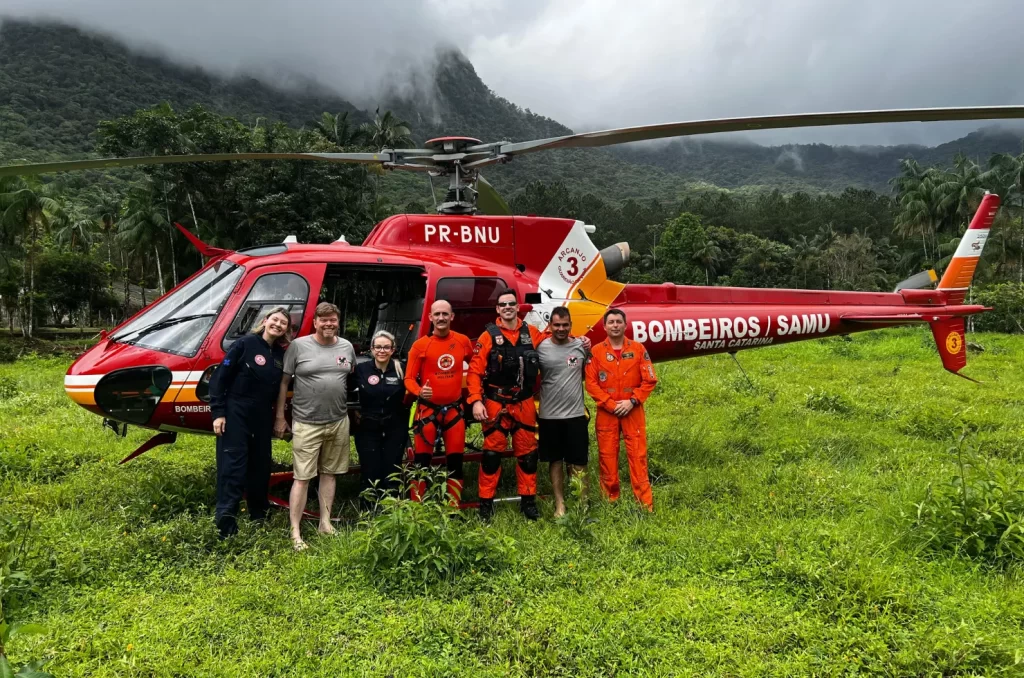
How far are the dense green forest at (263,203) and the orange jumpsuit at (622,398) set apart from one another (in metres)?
21.3

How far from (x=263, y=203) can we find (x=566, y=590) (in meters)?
23.8

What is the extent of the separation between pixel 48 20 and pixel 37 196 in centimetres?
12078

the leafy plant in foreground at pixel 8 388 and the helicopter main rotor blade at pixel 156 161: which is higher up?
the helicopter main rotor blade at pixel 156 161

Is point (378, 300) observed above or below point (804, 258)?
below

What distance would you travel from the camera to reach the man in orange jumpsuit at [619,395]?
516cm

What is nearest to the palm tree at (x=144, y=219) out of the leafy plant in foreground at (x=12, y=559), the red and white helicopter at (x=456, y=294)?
the red and white helicopter at (x=456, y=294)

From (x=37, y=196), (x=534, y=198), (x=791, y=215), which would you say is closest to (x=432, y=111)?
(x=534, y=198)

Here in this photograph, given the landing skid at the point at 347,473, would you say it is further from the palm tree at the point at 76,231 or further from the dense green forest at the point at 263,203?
the palm tree at the point at 76,231

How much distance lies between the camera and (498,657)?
3.17 metres

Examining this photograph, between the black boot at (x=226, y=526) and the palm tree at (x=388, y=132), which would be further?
the palm tree at (x=388, y=132)

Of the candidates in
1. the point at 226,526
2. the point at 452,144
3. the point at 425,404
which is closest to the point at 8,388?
the point at 226,526

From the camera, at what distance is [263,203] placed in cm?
2430

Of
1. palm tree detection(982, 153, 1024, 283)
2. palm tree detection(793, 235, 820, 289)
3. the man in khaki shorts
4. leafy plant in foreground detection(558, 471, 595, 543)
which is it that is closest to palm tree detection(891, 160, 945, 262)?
palm tree detection(982, 153, 1024, 283)

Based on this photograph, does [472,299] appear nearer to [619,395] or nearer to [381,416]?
[381,416]
